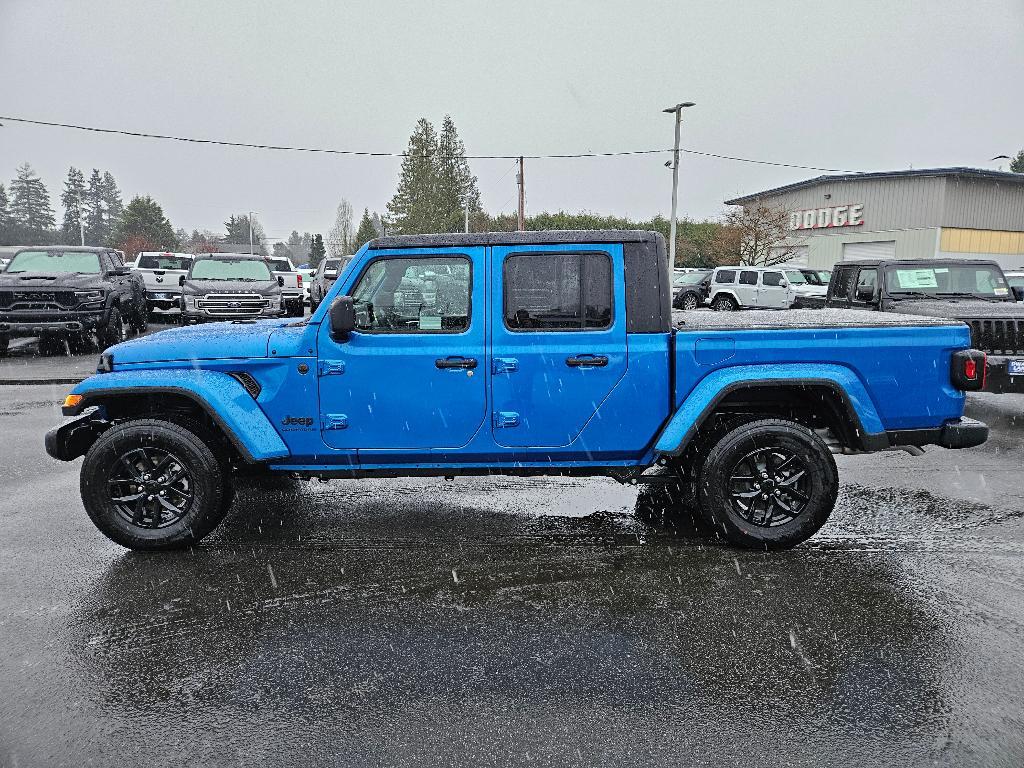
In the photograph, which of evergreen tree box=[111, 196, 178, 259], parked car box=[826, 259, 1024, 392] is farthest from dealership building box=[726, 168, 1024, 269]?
evergreen tree box=[111, 196, 178, 259]

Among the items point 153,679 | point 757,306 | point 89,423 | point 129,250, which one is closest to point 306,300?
point 757,306

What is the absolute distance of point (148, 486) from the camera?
473 centimetres

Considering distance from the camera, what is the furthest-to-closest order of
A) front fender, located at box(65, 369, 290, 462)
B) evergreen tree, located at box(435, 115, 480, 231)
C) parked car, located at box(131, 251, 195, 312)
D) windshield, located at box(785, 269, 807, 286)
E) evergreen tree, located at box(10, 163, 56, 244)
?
evergreen tree, located at box(10, 163, 56, 244)
evergreen tree, located at box(435, 115, 480, 231)
windshield, located at box(785, 269, 807, 286)
parked car, located at box(131, 251, 195, 312)
front fender, located at box(65, 369, 290, 462)

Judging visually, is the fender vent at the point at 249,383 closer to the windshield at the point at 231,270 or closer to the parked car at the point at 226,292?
the parked car at the point at 226,292

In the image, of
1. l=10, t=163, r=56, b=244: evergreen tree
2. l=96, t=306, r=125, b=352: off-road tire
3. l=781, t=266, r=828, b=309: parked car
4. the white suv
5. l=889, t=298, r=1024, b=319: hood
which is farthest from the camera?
l=10, t=163, r=56, b=244: evergreen tree

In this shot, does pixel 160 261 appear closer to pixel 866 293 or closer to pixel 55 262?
pixel 55 262

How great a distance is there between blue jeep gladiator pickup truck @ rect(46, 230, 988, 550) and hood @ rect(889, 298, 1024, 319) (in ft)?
16.1

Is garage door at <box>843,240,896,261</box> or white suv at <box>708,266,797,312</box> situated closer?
white suv at <box>708,266,797,312</box>

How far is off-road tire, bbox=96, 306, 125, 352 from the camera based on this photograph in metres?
15.1

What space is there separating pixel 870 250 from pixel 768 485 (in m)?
40.4

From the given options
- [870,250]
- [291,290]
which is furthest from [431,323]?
[870,250]

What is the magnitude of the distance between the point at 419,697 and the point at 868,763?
1.69 metres

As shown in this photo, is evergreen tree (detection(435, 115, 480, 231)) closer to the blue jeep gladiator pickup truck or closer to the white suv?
the white suv

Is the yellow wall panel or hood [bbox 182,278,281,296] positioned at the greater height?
the yellow wall panel
